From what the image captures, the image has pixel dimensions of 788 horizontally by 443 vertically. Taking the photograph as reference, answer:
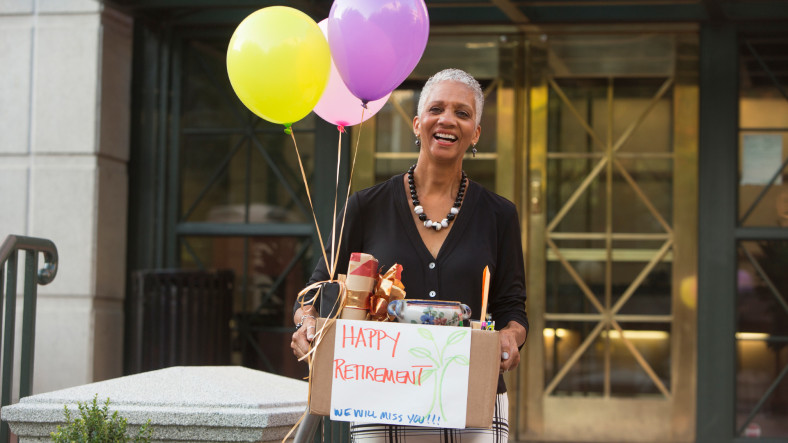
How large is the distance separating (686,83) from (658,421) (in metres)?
2.44

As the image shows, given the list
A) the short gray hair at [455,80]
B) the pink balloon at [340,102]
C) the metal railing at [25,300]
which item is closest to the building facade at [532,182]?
the metal railing at [25,300]

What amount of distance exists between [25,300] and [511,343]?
3.06 meters

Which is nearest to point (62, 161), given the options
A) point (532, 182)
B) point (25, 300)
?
point (25, 300)

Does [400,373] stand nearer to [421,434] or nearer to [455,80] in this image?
[421,434]

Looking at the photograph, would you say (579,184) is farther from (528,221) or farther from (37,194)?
(37,194)

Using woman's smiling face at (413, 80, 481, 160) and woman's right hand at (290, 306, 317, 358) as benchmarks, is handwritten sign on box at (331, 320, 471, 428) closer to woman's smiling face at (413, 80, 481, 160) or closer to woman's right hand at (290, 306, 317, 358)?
woman's right hand at (290, 306, 317, 358)

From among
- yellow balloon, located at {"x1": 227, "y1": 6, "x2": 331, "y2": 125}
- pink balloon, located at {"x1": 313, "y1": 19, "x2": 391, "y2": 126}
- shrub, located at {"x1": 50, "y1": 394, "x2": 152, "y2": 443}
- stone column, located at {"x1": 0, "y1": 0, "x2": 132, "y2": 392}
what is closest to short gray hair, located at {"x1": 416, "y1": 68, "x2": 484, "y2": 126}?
yellow balloon, located at {"x1": 227, "y1": 6, "x2": 331, "y2": 125}

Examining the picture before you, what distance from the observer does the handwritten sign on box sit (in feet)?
8.59

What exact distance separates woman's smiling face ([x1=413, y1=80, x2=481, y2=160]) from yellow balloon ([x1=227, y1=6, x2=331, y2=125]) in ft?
1.59

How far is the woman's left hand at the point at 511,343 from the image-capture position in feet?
9.17

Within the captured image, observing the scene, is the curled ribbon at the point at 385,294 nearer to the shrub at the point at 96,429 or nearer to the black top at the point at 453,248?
the black top at the point at 453,248

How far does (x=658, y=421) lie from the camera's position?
731cm

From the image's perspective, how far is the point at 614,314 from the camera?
24.6ft

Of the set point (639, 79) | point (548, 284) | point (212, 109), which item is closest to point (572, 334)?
point (548, 284)
